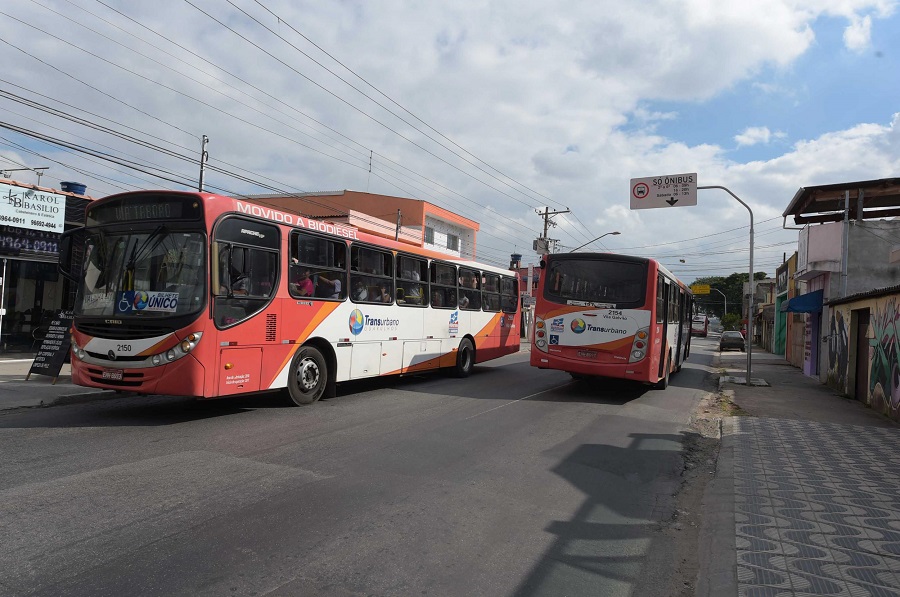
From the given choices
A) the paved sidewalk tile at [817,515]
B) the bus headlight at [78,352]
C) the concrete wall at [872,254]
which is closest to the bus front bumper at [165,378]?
the bus headlight at [78,352]

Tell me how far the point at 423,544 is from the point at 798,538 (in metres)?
2.86

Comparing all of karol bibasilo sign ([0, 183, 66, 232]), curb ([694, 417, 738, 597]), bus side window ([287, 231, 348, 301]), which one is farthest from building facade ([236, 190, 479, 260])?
curb ([694, 417, 738, 597])

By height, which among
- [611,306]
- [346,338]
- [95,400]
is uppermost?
[611,306]

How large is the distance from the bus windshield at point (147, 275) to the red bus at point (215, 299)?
14 mm

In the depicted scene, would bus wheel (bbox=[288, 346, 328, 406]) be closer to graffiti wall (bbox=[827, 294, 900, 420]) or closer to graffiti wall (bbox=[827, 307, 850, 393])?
graffiti wall (bbox=[827, 294, 900, 420])

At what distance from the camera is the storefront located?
13.6 m

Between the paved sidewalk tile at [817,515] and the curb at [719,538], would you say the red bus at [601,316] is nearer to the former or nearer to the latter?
the paved sidewalk tile at [817,515]

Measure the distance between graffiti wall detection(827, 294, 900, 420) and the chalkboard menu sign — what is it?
49.1ft

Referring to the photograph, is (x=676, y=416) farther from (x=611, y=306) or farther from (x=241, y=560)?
(x=241, y=560)

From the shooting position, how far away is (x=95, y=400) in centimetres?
964

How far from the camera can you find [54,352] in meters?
10.6

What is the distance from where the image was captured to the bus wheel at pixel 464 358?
48.5ft

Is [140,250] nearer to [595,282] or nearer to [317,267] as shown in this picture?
[317,267]

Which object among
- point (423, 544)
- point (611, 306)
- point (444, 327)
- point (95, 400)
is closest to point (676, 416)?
point (611, 306)
